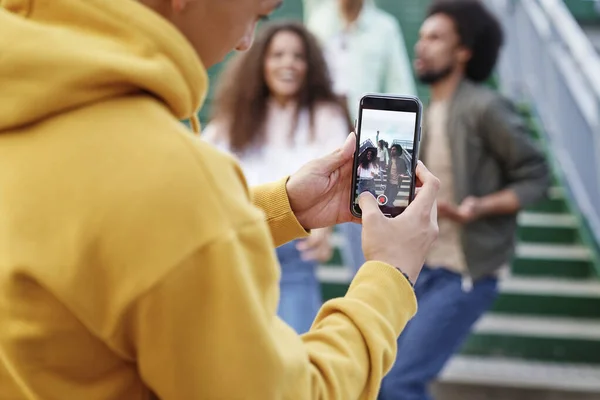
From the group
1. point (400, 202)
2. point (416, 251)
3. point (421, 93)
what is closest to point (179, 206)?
point (416, 251)

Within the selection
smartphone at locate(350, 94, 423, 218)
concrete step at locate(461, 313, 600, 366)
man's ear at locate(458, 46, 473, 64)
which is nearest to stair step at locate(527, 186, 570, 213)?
concrete step at locate(461, 313, 600, 366)

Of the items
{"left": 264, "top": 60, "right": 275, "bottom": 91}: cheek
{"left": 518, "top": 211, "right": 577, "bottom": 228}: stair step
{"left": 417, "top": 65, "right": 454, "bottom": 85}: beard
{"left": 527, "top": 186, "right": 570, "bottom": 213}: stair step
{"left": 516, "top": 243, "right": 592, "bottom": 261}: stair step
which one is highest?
{"left": 417, "top": 65, "right": 454, "bottom": 85}: beard

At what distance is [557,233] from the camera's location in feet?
20.8

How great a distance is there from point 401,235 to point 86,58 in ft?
1.80

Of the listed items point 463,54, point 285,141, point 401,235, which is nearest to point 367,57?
point 463,54

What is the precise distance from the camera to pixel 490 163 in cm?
A: 397

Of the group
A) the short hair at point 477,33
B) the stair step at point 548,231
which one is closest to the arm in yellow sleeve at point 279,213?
the short hair at point 477,33

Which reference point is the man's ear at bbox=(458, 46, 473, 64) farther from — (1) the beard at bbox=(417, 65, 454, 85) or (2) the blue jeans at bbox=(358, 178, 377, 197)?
(2) the blue jeans at bbox=(358, 178, 377, 197)

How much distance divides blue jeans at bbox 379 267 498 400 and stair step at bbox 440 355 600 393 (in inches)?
52.1

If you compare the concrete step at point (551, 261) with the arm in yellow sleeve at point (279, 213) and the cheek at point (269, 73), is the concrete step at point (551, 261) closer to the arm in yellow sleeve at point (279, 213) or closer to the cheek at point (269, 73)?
the cheek at point (269, 73)

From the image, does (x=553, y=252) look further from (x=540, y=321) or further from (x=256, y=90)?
(x=256, y=90)

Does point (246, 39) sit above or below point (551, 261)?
above

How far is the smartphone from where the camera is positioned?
62.2 inches

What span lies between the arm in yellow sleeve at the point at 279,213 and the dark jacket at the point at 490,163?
227 centimetres
